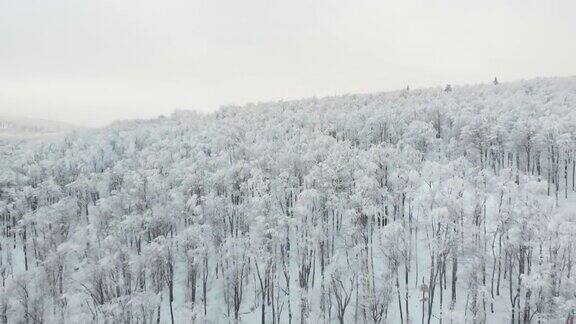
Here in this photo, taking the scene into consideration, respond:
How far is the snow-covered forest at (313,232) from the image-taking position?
4591 centimetres

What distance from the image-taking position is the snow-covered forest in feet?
151

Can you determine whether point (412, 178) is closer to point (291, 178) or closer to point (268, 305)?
point (291, 178)

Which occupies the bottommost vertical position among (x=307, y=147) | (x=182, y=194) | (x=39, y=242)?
(x=39, y=242)

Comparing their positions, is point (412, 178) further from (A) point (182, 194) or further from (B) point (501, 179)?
(A) point (182, 194)

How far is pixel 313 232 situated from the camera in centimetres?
5291

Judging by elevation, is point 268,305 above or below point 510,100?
below

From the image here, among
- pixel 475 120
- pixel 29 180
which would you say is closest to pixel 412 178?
pixel 475 120

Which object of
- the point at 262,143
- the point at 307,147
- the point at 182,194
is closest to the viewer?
the point at 182,194

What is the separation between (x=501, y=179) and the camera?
2157 inches

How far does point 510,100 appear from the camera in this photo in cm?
9781

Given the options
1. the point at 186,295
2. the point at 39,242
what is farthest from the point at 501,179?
the point at 39,242

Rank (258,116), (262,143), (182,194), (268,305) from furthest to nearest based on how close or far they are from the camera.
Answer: (258,116) → (262,143) → (182,194) → (268,305)

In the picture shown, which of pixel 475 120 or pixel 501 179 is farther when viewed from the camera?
pixel 475 120

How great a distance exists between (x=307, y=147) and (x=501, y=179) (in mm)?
32027
